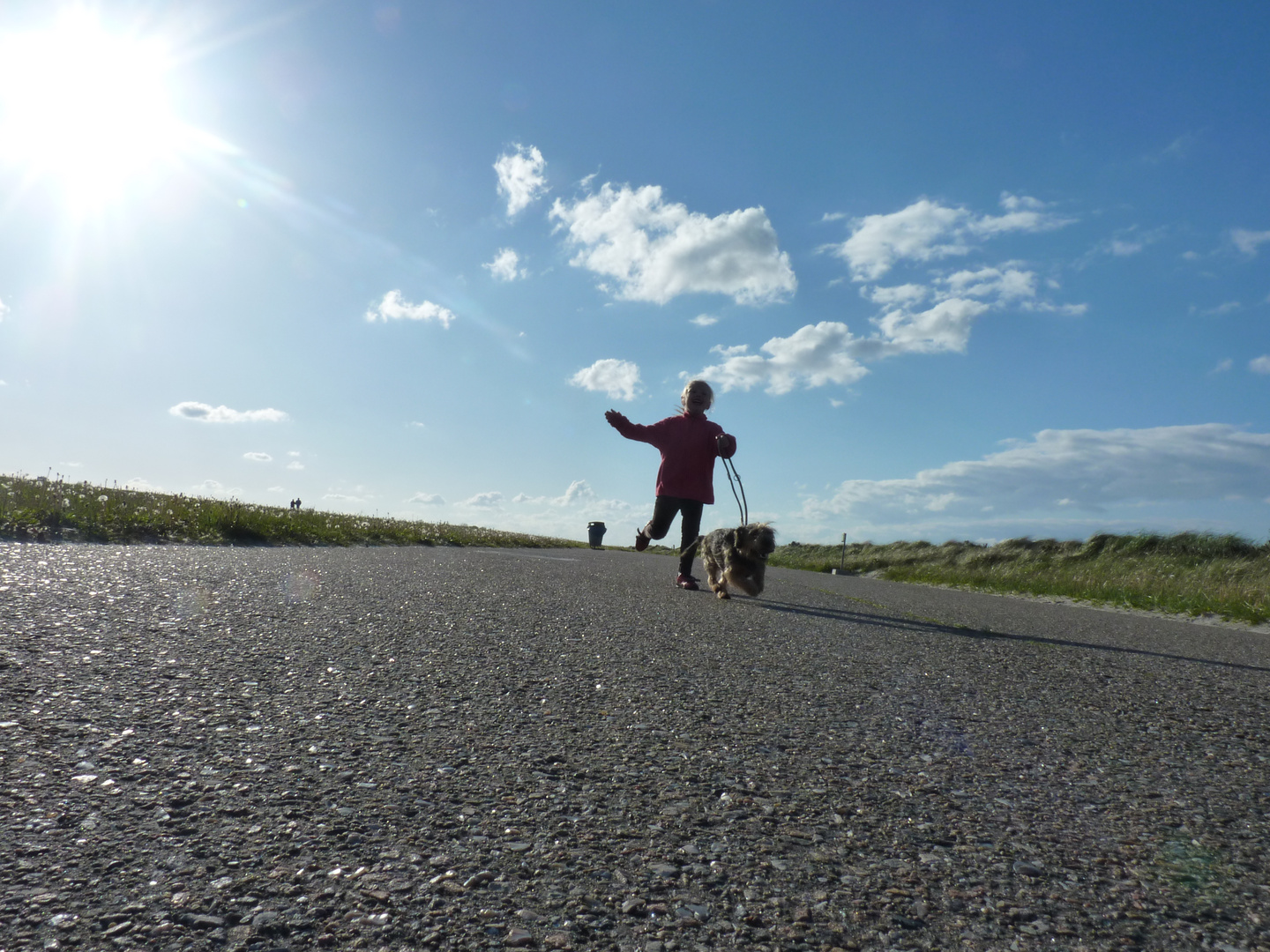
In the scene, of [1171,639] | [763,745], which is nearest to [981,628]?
[1171,639]

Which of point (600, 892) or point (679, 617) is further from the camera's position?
point (679, 617)

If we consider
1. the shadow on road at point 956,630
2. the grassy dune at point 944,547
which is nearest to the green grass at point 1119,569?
the grassy dune at point 944,547

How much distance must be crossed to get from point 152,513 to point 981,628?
832 cm

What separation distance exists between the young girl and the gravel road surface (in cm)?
382

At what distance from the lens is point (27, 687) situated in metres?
2.16

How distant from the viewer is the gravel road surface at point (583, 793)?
3.95 feet

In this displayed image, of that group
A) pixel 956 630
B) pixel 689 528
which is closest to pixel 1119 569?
pixel 689 528

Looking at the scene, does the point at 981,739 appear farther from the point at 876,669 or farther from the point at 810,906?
the point at 810,906

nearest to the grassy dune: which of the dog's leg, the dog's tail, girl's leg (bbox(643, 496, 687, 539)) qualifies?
girl's leg (bbox(643, 496, 687, 539))

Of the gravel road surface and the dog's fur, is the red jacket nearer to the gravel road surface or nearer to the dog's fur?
the dog's fur

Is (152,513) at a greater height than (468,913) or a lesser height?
greater

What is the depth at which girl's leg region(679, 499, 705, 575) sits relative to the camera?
742 centimetres

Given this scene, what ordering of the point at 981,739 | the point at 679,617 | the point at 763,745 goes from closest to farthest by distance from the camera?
the point at 763,745
the point at 981,739
the point at 679,617

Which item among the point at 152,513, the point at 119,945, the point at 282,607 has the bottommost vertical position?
the point at 119,945
